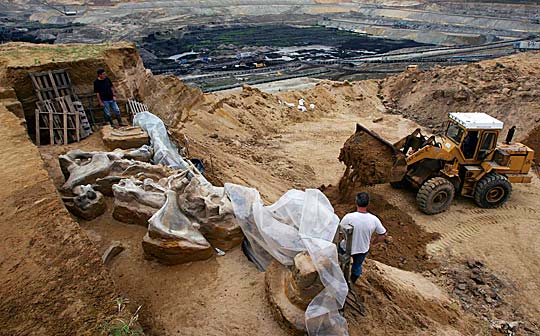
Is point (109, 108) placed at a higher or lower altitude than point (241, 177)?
higher

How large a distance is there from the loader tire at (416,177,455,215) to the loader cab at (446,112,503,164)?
2.82 feet

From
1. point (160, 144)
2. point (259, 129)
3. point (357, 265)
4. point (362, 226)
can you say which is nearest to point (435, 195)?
point (357, 265)

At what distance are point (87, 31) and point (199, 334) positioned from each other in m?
42.0

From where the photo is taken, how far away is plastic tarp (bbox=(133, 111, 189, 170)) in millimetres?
7407

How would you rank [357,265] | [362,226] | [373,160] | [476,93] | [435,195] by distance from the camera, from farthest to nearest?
[476,93] < [435,195] < [373,160] < [357,265] < [362,226]

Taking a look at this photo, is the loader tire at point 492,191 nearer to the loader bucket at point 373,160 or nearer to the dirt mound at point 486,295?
the loader bucket at point 373,160

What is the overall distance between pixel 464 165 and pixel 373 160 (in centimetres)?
228

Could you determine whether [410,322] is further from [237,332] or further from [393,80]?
[393,80]

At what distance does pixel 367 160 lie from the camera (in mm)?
8688

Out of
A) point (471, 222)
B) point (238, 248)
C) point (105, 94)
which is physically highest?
point (105, 94)

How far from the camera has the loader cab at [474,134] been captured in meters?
8.49

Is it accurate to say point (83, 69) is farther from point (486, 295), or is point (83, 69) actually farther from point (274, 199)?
point (486, 295)

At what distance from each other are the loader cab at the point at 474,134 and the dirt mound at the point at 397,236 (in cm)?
203

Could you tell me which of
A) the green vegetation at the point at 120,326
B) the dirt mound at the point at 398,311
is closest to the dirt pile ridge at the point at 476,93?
the dirt mound at the point at 398,311
